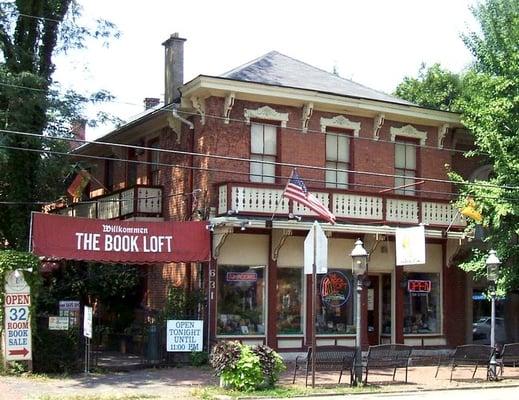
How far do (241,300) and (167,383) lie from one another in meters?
5.32

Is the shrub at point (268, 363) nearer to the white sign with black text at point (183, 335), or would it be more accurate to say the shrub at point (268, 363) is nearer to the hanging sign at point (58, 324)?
the white sign with black text at point (183, 335)

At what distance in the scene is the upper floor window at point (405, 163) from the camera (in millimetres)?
24484

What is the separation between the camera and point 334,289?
23.0m

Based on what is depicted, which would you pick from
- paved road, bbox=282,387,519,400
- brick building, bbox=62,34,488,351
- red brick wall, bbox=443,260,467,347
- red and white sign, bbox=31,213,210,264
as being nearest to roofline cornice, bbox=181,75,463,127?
brick building, bbox=62,34,488,351

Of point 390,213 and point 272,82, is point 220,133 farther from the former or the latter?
point 390,213

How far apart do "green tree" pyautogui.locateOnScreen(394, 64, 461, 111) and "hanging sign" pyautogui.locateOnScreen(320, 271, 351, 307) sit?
2111 cm

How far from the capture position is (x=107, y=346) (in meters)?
24.5

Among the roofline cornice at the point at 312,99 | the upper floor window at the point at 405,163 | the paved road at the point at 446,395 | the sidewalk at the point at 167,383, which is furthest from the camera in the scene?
the upper floor window at the point at 405,163

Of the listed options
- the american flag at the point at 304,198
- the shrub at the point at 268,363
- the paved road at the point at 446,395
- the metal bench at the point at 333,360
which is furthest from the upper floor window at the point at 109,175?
the paved road at the point at 446,395

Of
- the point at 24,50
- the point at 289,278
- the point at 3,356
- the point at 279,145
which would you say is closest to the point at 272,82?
the point at 279,145

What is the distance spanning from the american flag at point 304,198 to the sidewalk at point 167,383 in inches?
160

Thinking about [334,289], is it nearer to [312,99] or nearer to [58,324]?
[312,99]

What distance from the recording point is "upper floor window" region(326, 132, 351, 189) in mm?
23156

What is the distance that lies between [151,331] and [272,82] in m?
8.40
